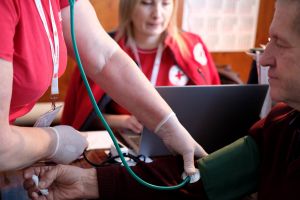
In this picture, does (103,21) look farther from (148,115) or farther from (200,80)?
(148,115)

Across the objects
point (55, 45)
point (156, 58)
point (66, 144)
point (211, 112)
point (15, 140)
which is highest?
point (55, 45)

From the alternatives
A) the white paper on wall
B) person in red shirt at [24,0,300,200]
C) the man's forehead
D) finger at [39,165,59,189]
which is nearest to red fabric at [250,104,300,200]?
person in red shirt at [24,0,300,200]

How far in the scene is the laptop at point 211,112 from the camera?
128cm

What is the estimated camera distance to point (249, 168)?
1.18 metres

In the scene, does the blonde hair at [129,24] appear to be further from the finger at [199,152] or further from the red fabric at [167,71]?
the finger at [199,152]

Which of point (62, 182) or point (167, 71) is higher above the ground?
point (62, 182)

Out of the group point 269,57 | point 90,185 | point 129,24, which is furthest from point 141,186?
point 129,24

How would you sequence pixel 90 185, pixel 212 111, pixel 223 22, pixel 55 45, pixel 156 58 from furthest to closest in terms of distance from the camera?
pixel 223 22 < pixel 156 58 < pixel 212 111 < pixel 90 185 < pixel 55 45

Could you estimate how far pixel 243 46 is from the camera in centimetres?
326

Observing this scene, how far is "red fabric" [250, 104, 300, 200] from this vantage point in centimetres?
105

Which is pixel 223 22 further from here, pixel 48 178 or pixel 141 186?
pixel 48 178

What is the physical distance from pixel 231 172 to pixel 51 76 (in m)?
0.58

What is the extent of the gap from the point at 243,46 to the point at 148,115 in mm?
2260

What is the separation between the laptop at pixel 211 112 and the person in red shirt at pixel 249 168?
13 centimetres
